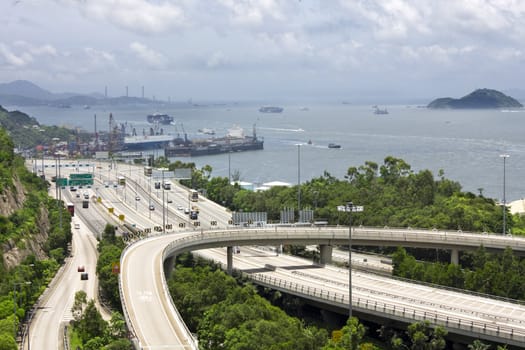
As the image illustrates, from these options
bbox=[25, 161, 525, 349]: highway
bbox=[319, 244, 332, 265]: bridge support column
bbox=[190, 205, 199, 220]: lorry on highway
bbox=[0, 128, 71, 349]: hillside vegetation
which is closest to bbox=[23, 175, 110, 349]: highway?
bbox=[0, 128, 71, 349]: hillside vegetation

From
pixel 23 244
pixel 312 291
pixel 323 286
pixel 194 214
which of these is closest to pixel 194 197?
pixel 194 214

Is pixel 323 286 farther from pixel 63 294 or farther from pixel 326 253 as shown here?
pixel 63 294

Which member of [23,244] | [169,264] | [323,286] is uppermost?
[23,244]

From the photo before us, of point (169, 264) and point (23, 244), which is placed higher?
point (23, 244)

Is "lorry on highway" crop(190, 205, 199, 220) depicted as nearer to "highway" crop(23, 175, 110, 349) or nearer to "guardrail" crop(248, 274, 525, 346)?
"highway" crop(23, 175, 110, 349)

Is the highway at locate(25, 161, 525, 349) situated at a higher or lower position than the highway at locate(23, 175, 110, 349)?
higher

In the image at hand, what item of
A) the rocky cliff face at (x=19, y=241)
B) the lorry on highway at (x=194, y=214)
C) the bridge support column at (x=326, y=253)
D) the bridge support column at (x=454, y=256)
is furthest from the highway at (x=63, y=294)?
the bridge support column at (x=454, y=256)
